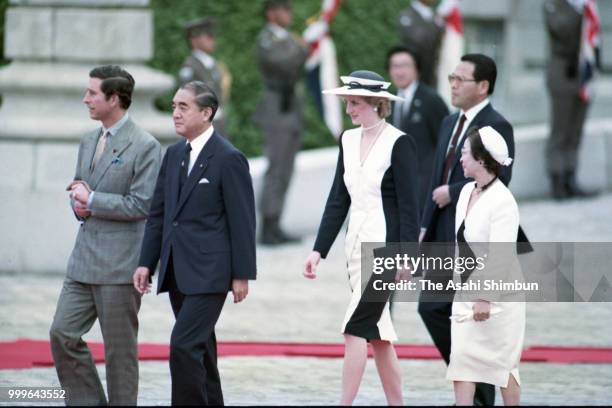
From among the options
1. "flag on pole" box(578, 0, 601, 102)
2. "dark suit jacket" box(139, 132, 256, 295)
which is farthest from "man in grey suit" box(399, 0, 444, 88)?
"dark suit jacket" box(139, 132, 256, 295)

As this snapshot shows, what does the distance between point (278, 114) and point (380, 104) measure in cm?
780

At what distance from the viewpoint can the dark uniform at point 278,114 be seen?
15.7 metres

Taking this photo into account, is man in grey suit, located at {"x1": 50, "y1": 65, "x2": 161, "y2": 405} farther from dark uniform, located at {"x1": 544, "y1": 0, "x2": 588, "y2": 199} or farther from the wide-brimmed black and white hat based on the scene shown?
dark uniform, located at {"x1": 544, "y1": 0, "x2": 588, "y2": 199}

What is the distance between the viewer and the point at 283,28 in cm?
1582

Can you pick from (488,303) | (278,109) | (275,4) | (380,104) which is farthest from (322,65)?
(488,303)

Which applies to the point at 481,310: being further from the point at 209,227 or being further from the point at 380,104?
the point at 209,227

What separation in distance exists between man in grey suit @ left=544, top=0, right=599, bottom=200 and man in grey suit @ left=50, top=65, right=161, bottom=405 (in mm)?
10131

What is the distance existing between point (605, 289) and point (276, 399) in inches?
77.4

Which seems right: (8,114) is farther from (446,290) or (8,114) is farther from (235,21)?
(446,290)

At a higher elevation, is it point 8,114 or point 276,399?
point 8,114

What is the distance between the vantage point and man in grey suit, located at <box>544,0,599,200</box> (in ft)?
57.3

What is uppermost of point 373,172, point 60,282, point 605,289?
point 373,172

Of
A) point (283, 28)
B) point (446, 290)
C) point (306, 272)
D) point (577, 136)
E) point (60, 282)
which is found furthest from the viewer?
point (577, 136)

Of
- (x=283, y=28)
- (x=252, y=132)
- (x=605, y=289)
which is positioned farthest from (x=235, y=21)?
(x=605, y=289)
